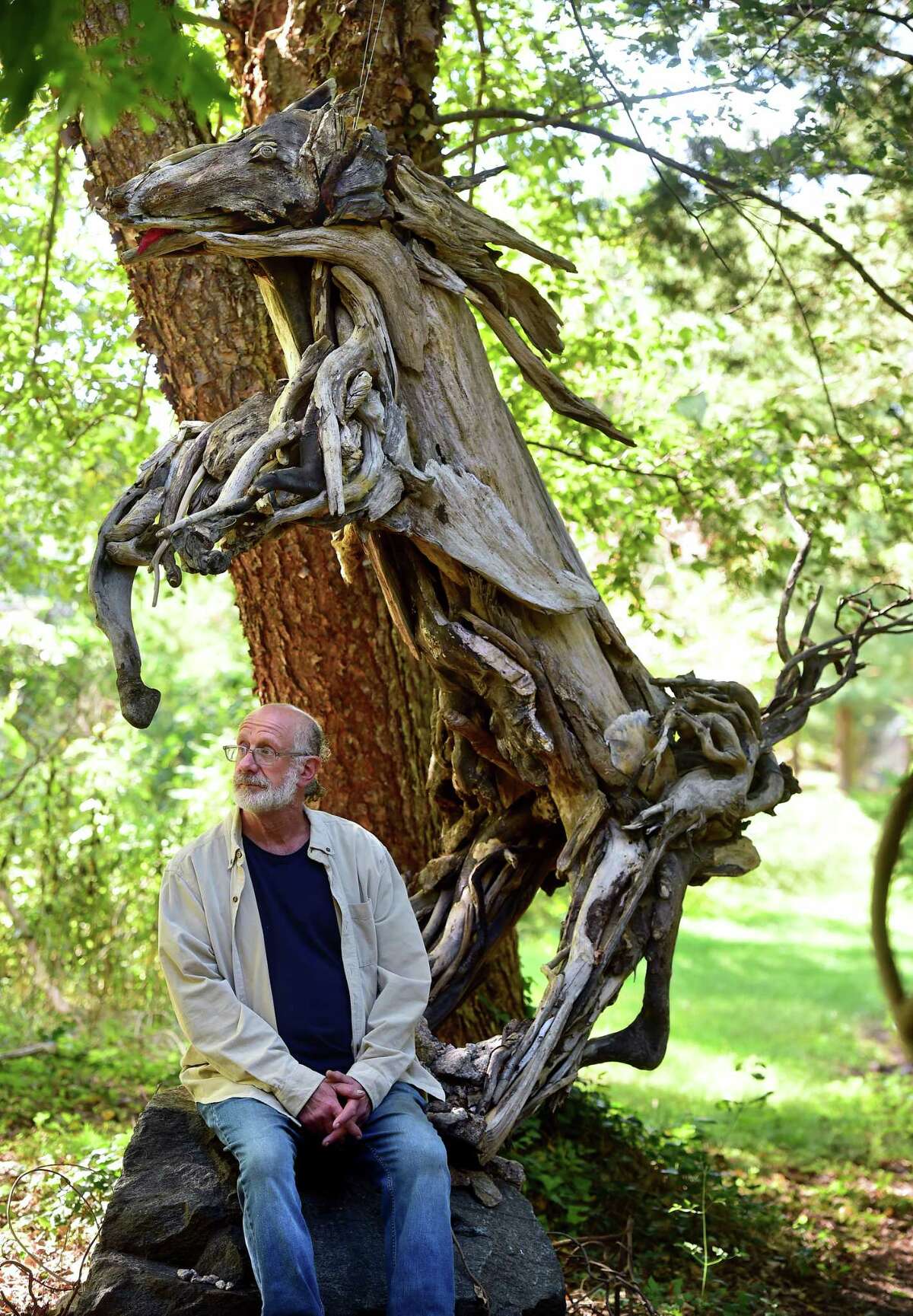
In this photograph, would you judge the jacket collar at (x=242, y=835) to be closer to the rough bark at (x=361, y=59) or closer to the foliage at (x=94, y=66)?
the foliage at (x=94, y=66)

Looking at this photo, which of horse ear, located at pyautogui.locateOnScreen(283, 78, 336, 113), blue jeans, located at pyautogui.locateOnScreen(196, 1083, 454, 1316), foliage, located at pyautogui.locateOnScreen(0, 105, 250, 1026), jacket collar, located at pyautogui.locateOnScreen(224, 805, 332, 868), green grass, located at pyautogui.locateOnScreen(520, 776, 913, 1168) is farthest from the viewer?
green grass, located at pyautogui.locateOnScreen(520, 776, 913, 1168)

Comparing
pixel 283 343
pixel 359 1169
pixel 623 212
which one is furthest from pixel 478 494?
pixel 623 212

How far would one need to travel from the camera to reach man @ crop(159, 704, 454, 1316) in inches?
113

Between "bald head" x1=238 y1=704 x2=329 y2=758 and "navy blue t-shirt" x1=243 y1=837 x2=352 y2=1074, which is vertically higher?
"bald head" x1=238 y1=704 x2=329 y2=758

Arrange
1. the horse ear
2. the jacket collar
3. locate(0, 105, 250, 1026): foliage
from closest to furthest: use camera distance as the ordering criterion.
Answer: the jacket collar, the horse ear, locate(0, 105, 250, 1026): foliage

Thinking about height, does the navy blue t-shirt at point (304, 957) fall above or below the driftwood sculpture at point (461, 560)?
below

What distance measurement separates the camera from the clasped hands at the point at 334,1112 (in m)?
3.03

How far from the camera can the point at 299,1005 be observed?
10.6ft

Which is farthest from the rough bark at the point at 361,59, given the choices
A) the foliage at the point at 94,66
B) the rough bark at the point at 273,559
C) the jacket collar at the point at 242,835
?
the jacket collar at the point at 242,835

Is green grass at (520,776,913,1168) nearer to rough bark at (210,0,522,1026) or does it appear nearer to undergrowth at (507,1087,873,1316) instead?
undergrowth at (507,1087,873,1316)

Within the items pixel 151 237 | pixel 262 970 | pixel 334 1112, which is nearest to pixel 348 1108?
pixel 334 1112

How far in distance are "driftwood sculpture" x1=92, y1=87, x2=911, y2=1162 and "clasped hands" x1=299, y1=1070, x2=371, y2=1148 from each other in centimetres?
39

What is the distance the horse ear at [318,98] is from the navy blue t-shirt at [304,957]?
2009 mm

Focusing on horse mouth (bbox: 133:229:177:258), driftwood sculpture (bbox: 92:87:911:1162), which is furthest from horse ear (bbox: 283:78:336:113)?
horse mouth (bbox: 133:229:177:258)
